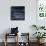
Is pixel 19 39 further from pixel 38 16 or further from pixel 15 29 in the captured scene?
pixel 38 16

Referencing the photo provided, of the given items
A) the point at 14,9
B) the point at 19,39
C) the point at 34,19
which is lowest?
the point at 19,39

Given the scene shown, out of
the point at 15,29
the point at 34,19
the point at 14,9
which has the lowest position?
the point at 15,29

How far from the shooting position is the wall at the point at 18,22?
282 inches

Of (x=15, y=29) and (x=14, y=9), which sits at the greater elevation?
(x=14, y=9)

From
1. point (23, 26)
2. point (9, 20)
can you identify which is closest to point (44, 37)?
point (23, 26)

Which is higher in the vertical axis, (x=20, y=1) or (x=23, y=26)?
(x=20, y=1)

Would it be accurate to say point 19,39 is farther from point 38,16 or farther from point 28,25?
point 38,16

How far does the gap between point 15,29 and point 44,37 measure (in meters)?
1.42

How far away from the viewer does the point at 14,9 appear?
7184 mm

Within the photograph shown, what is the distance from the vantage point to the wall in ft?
23.5

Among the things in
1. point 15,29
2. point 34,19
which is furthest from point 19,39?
point 34,19

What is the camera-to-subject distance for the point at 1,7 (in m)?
7.16

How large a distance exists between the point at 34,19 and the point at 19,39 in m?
1.17

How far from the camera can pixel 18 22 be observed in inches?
285
